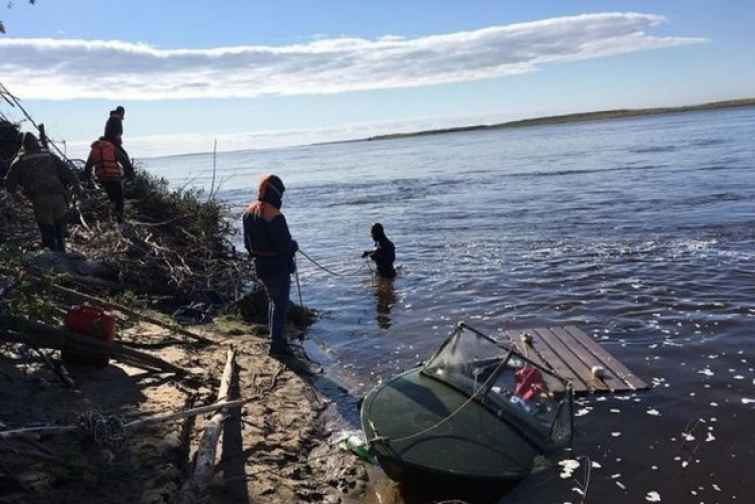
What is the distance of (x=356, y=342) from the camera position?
10438mm

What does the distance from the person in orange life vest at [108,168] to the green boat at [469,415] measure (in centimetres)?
861

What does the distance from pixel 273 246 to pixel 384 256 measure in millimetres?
6442

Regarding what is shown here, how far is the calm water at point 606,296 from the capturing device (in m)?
6.37

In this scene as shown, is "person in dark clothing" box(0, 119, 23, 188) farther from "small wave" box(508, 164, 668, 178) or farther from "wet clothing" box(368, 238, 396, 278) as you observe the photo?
"small wave" box(508, 164, 668, 178)

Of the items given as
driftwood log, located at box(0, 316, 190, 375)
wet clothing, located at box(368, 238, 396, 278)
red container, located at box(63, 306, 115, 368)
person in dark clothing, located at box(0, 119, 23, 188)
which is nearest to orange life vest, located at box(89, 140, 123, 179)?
person in dark clothing, located at box(0, 119, 23, 188)

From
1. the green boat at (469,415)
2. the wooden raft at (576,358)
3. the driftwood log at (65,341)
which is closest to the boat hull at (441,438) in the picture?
the green boat at (469,415)

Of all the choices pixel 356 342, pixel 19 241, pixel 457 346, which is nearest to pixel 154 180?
pixel 19 241

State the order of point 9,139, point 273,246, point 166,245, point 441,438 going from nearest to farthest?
point 441,438 → point 273,246 → point 166,245 → point 9,139

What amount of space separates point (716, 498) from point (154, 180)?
1419 cm

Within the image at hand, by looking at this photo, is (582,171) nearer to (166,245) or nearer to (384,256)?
(384,256)

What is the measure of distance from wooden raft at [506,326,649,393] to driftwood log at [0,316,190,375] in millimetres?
4844

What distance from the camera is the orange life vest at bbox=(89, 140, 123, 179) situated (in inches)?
486

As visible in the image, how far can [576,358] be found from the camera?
8.56m

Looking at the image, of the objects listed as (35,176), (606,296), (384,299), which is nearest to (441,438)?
(606,296)
